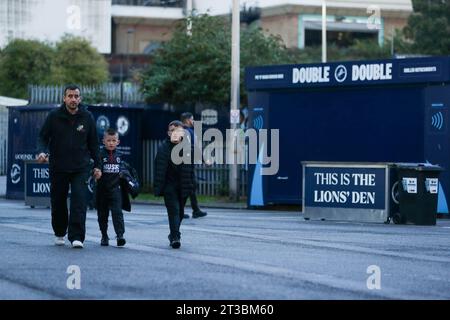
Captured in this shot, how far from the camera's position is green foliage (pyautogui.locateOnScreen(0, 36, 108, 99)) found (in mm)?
68250

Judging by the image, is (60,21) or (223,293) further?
(60,21)

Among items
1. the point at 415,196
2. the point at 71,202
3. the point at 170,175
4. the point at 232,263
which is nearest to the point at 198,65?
the point at 415,196

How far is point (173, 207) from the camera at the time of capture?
1606cm

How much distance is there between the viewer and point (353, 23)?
285ft

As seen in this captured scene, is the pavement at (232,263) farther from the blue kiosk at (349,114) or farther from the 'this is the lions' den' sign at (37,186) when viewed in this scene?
the 'this is the lions' den' sign at (37,186)

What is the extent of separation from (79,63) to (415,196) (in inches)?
1917

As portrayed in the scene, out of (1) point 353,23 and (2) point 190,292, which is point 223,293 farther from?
(1) point 353,23

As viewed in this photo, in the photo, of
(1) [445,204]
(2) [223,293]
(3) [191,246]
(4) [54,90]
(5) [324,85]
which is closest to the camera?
(2) [223,293]

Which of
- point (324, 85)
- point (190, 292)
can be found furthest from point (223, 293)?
point (324, 85)

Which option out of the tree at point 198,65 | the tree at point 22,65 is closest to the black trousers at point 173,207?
the tree at point 198,65

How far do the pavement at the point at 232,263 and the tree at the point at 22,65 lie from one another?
48.3 meters

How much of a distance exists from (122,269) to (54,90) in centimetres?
3445

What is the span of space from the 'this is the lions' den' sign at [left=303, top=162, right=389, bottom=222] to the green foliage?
45.2 m

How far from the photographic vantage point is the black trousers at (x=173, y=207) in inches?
625
